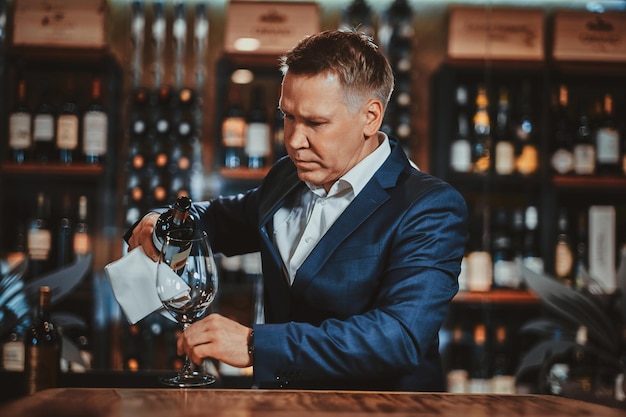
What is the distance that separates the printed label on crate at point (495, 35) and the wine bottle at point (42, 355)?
2582 mm

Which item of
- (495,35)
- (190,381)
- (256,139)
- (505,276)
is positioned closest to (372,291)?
(190,381)

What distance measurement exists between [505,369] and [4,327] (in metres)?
2.45

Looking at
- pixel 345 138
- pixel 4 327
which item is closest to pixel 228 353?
pixel 345 138

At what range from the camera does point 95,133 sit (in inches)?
140

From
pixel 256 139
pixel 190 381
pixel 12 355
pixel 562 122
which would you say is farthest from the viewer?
pixel 562 122

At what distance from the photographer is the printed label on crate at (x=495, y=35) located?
12.1 ft

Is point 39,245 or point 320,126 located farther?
point 39,245

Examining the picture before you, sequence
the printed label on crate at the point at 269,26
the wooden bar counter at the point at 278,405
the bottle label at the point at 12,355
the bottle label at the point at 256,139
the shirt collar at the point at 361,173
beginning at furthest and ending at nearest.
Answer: the printed label on crate at the point at 269,26
the bottle label at the point at 256,139
the bottle label at the point at 12,355
the shirt collar at the point at 361,173
the wooden bar counter at the point at 278,405

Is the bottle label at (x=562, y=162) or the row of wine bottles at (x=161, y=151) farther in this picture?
the bottle label at (x=562, y=162)

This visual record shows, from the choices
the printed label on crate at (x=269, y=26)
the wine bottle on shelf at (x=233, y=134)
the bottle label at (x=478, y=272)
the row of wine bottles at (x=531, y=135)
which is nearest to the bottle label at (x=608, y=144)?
the row of wine bottles at (x=531, y=135)

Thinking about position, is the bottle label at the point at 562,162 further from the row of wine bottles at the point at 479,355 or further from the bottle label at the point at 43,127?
the bottle label at the point at 43,127

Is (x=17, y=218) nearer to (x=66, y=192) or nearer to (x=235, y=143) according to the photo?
(x=66, y=192)

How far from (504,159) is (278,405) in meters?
2.94

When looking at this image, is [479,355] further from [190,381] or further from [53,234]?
[190,381]
